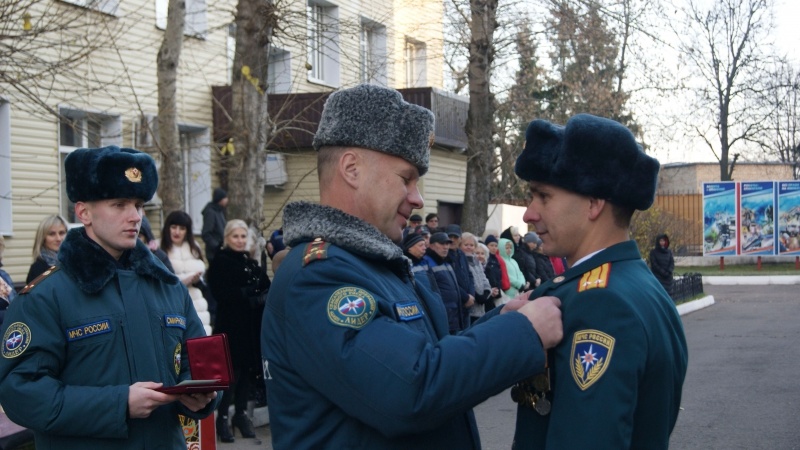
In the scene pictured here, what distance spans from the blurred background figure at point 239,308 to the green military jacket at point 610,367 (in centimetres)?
625

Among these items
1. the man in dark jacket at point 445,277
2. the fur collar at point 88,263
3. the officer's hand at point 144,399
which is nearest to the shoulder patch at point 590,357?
the officer's hand at point 144,399

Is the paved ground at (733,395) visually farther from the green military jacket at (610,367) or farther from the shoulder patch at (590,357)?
the shoulder patch at (590,357)

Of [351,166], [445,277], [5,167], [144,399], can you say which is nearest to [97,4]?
[5,167]

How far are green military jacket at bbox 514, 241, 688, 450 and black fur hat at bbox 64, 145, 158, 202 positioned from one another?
200 centimetres

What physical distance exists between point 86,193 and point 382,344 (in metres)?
2.02

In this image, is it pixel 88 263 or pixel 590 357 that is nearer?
pixel 590 357

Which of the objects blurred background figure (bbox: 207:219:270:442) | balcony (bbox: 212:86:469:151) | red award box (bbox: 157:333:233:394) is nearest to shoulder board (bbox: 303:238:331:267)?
red award box (bbox: 157:333:233:394)

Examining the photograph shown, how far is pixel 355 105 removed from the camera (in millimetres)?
2541

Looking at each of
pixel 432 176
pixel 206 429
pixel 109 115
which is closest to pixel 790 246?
pixel 432 176

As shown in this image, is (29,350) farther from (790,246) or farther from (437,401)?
(790,246)

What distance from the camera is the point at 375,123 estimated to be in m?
2.52

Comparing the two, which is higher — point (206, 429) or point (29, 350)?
Answer: point (29, 350)

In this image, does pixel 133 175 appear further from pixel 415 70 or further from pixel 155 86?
pixel 415 70

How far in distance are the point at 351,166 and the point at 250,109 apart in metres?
8.06
